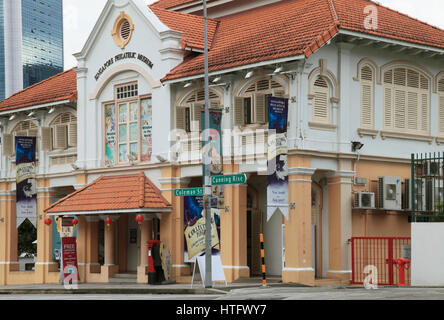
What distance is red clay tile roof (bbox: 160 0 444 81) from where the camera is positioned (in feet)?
94.5

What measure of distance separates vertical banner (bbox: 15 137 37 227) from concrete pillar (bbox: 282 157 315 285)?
13.5 m

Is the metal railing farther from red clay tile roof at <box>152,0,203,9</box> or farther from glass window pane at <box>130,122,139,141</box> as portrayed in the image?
red clay tile roof at <box>152,0,203,9</box>

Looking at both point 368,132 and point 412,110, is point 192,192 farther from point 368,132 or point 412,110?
point 412,110

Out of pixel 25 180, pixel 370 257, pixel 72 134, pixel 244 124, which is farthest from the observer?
pixel 25 180

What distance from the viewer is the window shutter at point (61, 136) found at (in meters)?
37.6

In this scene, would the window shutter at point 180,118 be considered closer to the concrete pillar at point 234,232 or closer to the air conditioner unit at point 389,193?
the concrete pillar at point 234,232

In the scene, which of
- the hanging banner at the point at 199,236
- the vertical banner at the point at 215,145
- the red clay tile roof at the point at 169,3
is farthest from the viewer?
the red clay tile roof at the point at 169,3

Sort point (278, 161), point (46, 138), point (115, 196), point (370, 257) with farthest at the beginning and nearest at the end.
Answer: point (46, 138) < point (115, 196) < point (370, 257) < point (278, 161)

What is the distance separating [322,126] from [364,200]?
2.69 meters

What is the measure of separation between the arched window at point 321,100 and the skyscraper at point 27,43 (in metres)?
38.1

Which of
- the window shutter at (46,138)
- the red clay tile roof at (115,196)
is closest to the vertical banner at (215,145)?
the red clay tile roof at (115,196)

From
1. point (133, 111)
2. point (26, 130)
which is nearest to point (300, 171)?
point (133, 111)

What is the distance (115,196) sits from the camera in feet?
109
